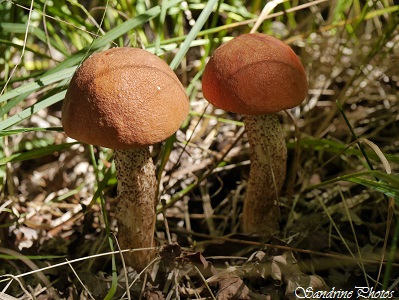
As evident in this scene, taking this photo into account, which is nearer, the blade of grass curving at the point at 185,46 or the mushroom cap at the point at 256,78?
the mushroom cap at the point at 256,78

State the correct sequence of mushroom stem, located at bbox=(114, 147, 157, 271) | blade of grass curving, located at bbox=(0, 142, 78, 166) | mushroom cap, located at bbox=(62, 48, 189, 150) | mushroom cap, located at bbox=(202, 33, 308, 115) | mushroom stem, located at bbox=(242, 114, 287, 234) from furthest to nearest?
mushroom stem, located at bbox=(242, 114, 287, 234), blade of grass curving, located at bbox=(0, 142, 78, 166), mushroom stem, located at bbox=(114, 147, 157, 271), mushroom cap, located at bbox=(202, 33, 308, 115), mushroom cap, located at bbox=(62, 48, 189, 150)

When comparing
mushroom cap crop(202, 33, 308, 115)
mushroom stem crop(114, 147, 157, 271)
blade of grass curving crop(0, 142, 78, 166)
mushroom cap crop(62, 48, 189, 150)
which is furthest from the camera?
blade of grass curving crop(0, 142, 78, 166)

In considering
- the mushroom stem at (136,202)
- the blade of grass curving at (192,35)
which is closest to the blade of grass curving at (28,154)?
the mushroom stem at (136,202)

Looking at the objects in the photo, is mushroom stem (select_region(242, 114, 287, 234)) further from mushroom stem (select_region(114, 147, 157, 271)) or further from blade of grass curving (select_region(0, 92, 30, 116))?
blade of grass curving (select_region(0, 92, 30, 116))

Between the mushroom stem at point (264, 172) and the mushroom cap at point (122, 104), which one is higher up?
the mushroom cap at point (122, 104)

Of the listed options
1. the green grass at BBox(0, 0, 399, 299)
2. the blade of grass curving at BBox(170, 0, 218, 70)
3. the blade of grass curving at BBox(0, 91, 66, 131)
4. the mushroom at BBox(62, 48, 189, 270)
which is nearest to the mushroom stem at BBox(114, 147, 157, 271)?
the green grass at BBox(0, 0, 399, 299)

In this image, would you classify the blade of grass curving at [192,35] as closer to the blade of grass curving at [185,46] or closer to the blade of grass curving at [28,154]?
the blade of grass curving at [185,46]
